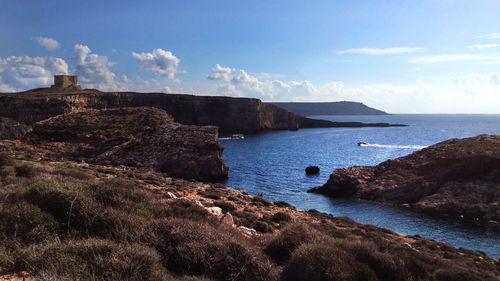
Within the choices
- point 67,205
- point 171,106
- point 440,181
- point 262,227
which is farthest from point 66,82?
point 67,205

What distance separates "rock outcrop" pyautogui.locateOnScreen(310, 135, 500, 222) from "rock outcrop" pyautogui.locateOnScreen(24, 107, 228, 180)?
1382 centimetres

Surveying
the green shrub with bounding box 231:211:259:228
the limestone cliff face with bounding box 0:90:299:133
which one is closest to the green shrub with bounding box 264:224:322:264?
the green shrub with bounding box 231:211:259:228

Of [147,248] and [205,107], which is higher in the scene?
[205,107]

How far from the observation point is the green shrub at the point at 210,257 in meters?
4.99

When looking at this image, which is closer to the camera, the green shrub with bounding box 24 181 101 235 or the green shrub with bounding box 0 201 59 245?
the green shrub with bounding box 0 201 59 245

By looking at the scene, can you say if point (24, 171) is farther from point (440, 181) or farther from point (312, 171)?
point (312, 171)

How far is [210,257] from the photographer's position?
5082 mm

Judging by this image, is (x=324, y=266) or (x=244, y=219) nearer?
(x=324, y=266)

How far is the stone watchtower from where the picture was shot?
8019 cm

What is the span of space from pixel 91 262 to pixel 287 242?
383 cm

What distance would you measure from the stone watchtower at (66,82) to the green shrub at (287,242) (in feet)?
299

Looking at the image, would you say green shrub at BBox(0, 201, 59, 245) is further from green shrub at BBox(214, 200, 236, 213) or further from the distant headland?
the distant headland

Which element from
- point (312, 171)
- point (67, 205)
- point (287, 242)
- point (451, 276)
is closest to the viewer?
point (67, 205)

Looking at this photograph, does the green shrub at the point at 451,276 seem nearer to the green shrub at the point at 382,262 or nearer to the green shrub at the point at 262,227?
the green shrub at the point at 382,262
